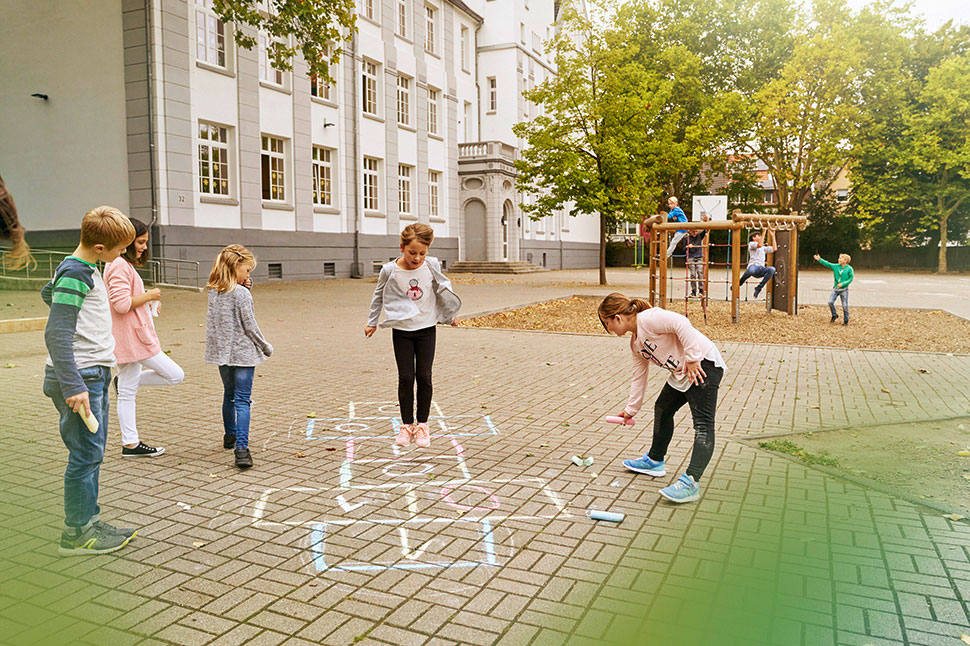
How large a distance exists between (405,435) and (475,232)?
109 ft

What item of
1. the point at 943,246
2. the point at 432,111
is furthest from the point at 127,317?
the point at 943,246

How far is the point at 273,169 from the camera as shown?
25.8 m

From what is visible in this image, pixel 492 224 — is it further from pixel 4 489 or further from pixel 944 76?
pixel 4 489

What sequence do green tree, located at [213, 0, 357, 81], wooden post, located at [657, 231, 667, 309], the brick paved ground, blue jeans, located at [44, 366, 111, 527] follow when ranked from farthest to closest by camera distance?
green tree, located at [213, 0, 357, 81] < wooden post, located at [657, 231, 667, 309] < blue jeans, located at [44, 366, 111, 527] < the brick paved ground

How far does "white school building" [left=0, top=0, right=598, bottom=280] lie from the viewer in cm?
2144

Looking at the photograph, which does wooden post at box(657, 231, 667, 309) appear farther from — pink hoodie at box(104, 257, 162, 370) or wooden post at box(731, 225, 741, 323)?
pink hoodie at box(104, 257, 162, 370)

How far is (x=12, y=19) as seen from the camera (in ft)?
77.6

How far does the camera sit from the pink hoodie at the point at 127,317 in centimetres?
538

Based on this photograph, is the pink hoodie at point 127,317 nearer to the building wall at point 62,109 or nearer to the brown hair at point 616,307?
the brown hair at point 616,307

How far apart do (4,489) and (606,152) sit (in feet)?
72.1

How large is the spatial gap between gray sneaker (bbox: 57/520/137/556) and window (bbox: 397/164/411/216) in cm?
2984

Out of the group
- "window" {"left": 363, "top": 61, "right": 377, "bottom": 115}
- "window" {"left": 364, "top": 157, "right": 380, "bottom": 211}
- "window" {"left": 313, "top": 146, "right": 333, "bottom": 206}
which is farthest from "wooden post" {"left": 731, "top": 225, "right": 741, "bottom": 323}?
"window" {"left": 363, "top": 61, "right": 377, "bottom": 115}

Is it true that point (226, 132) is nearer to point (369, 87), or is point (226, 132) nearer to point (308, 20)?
point (308, 20)

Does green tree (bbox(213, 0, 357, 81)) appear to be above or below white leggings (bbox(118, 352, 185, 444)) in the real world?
above
